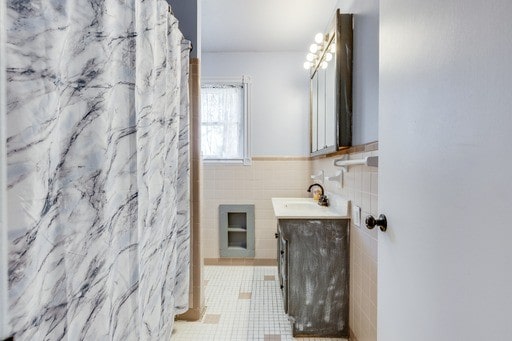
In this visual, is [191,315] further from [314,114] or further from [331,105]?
[314,114]

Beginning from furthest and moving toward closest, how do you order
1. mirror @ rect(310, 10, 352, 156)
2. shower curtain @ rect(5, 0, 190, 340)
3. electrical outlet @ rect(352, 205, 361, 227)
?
mirror @ rect(310, 10, 352, 156), electrical outlet @ rect(352, 205, 361, 227), shower curtain @ rect(5, 0, 190, 340)

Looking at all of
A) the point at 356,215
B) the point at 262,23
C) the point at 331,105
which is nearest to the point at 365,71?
the point at 331,105

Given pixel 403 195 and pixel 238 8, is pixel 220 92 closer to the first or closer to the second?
pixel 238 8

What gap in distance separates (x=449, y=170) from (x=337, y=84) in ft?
4.46

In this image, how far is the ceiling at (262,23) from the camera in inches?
93.5

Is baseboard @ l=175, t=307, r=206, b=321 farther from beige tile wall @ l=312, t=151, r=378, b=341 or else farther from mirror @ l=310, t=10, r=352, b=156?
mirror @ l=310, t=10, r=352, b=156

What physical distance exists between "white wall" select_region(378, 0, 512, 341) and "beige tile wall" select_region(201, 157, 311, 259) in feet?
7.58

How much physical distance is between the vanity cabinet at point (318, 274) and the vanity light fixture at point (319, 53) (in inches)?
48.7

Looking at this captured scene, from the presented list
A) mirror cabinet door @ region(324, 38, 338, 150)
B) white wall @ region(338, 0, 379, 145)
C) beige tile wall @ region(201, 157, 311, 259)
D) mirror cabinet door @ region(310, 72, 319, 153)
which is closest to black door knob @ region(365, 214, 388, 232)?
white wall @ region(338, 0, 379, 145)

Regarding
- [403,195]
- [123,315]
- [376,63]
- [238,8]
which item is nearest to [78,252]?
[123,315]

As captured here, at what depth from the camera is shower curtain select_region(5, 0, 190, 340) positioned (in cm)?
63

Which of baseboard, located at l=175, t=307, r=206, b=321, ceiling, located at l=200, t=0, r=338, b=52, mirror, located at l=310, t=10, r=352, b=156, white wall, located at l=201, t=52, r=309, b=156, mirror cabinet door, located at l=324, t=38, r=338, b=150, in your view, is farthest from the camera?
white wall, located at l=201, t=52, r=309, b=156

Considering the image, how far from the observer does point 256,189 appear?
3291 mm

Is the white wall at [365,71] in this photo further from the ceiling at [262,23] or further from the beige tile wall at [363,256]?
the ceiling at [262,23]
